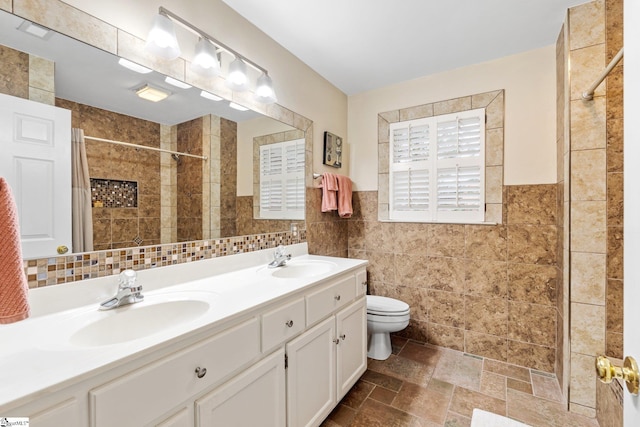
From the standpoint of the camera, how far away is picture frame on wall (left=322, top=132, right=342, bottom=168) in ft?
8.30

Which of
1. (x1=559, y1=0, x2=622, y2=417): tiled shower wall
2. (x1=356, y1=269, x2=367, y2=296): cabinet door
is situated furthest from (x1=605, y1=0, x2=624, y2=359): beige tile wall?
(x1=356, y1=269, x2=367, y2=296): cabinet door

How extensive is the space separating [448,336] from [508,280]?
0.68 m

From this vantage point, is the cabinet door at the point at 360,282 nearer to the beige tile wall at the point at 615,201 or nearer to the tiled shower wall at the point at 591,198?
the tiled shower wall at the point at 591,198

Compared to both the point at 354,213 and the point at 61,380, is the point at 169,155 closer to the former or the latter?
the point at 61,380

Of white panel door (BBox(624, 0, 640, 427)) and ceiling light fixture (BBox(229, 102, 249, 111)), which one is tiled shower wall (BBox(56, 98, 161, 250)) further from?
white panel door (BBox(624, 0, 640, 427))

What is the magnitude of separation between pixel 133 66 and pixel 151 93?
125 millimetres

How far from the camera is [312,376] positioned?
4.65 ft

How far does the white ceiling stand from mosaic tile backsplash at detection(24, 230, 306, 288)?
1.26 metres

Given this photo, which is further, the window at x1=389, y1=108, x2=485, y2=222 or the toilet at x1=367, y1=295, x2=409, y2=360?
the window at x1=389, y1=108, x2=485, y2=222

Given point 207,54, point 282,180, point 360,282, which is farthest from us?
point 282,180

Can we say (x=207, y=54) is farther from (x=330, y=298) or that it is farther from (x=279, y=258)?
(x=330, y=298)

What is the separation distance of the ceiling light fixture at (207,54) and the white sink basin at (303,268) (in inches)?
43.6

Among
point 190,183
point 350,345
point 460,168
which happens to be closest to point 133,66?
point 190,183

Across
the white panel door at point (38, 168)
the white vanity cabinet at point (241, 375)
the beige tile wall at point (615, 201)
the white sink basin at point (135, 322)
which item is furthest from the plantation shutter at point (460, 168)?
the white panel door at point (38, 168)
